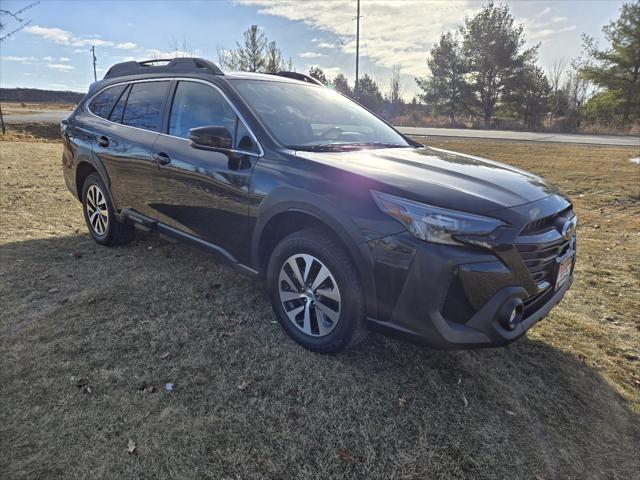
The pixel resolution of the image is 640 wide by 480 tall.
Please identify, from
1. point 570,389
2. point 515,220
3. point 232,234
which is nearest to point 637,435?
point 570,389

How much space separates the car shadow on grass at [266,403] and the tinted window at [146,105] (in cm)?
163

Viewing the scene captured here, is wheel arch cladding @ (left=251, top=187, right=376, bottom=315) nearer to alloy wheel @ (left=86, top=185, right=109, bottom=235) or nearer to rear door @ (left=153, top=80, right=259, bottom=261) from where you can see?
rear door @ (left=153, top=80, right=259, bottom=261)

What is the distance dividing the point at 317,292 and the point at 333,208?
0.58 metres

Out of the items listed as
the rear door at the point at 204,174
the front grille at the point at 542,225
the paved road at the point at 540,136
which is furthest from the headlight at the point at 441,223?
the paved road at the point at 540,136

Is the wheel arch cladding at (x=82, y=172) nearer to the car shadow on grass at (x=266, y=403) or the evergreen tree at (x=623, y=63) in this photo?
the car shadow on grass at (x=266, y=403)

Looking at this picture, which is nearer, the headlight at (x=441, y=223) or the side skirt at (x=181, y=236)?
the headlight at (x=441, y=223)

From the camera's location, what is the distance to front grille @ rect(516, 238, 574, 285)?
7.54 ft

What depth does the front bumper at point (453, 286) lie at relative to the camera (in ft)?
7.08

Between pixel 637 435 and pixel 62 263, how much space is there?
16.2 ft

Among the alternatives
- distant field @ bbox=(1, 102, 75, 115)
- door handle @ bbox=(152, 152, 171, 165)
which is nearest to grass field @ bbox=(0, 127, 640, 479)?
door handle @ bbox=(152, 152, 171, 165)

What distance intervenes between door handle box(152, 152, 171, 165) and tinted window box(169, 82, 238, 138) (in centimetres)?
20

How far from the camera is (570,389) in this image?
8.80 feet

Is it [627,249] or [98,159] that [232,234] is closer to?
[98,159]

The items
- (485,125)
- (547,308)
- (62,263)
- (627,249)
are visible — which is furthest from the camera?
(485,125)
